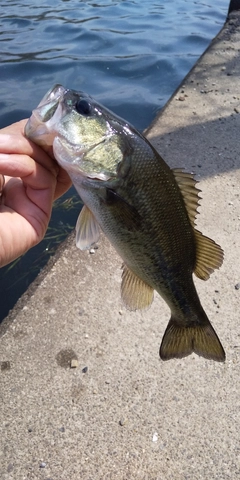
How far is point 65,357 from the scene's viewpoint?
2688 millimetres

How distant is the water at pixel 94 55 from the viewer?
437 centimetres

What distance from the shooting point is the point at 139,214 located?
5.70 feet

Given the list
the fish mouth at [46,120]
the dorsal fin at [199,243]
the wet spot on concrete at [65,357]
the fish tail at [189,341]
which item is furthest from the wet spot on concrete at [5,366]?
the fish mouth at [46,120]

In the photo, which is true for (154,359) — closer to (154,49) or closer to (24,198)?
(24,198)

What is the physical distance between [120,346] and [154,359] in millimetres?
228

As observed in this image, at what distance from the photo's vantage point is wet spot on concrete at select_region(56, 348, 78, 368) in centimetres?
265

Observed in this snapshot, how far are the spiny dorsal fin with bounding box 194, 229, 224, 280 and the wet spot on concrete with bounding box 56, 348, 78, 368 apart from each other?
1.13 metres

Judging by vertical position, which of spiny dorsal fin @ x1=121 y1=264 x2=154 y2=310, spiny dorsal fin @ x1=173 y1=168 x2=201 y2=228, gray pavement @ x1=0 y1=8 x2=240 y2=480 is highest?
spiny dorsal fin @ x1=173 y1=168 x2=201 y2=228

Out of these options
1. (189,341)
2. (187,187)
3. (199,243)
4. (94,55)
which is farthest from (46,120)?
(94,55)

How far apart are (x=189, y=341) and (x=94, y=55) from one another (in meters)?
7.32

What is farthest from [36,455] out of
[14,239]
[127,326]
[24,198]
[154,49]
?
[154,49]

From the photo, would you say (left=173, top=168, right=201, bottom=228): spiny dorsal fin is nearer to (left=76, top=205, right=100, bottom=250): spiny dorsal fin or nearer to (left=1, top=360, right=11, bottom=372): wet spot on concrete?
(left=76, top=205, right=100, bottom=250): spiny dorsal fin

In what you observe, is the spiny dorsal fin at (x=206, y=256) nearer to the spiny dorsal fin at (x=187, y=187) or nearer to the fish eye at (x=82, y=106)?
the spiny dorsal fin at (x=187, y=187)

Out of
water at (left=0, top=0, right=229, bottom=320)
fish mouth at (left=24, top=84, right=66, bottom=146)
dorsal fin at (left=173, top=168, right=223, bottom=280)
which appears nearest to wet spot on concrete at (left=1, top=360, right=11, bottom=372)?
water at (left=0, top=0, right=229, bottom=320)
